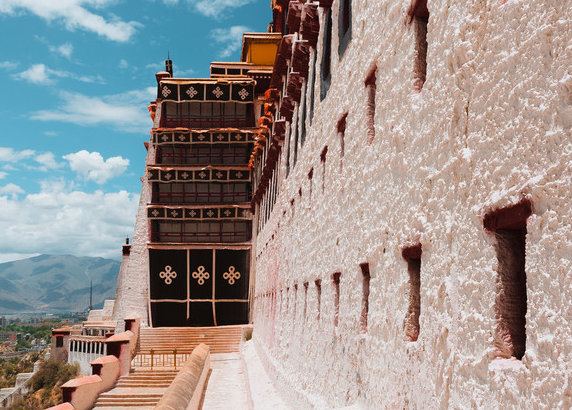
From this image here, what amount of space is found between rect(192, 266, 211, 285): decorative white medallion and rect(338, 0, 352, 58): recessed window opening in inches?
1019

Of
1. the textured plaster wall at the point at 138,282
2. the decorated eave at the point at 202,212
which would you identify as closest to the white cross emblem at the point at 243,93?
the decorated eave at the point at 202,212

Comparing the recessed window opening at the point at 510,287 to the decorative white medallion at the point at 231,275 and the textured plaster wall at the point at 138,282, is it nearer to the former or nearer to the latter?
the decorative white medallion at the point at 231,275

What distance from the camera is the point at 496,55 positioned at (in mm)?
3902

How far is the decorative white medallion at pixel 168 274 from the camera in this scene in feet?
113

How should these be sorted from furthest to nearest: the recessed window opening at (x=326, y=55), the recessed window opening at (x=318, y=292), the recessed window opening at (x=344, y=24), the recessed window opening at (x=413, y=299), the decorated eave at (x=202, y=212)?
the decorated eave at (x=202, y=212), the recessed window opening at (x=326, y=55), the recessed window opening at (x=318, y=292), the recessed window opening at (x=344, y=24), the recessed window opening at (x=413, y=299)

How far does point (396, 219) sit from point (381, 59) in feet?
6.27

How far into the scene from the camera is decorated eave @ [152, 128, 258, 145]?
1425 inches

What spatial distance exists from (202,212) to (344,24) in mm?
26770

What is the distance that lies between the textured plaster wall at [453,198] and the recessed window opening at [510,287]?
59mm

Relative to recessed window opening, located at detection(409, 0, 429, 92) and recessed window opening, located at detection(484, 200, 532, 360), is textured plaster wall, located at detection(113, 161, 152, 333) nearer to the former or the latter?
recessed window opening, located at detection(409, 0, 429, 92)

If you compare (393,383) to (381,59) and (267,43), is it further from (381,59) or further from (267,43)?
(267,43)

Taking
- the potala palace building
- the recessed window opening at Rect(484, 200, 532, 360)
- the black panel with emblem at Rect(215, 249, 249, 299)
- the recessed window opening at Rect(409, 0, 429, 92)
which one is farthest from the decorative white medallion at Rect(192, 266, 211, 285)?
the recessed window opening at Rect(484, 200, 532, 360)

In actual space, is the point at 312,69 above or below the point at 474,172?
above

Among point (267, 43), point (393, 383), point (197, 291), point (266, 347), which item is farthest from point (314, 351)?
point (267, 43)
